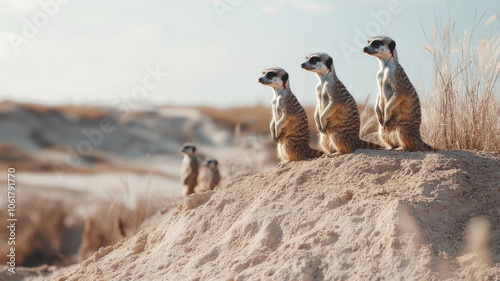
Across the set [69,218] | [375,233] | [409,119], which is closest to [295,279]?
[375,233]

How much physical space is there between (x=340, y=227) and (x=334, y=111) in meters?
1.28

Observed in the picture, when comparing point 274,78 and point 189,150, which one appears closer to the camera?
point 274,78

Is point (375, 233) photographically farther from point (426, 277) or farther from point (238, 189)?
point (238, 189)

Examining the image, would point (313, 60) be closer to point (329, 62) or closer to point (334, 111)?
point (329, 62)

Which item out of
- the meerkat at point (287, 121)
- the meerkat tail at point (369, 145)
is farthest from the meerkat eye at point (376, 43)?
the meerkat at point (287, 121)

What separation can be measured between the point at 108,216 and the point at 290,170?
5521mm

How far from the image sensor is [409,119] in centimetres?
371

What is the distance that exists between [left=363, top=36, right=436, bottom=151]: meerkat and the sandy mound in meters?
0.37

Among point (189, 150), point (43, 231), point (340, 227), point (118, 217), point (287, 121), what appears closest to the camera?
point (340, 227)

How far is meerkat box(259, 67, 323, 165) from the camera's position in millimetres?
4180

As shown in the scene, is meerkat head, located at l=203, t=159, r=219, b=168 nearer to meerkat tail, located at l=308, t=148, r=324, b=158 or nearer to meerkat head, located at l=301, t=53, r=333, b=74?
meerkat tail, located at l=308, t=148, r=324, b=158

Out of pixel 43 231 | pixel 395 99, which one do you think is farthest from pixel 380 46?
pixel 43 231

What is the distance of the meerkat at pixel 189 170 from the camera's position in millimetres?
7559

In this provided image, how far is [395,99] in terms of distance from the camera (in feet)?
12.0
